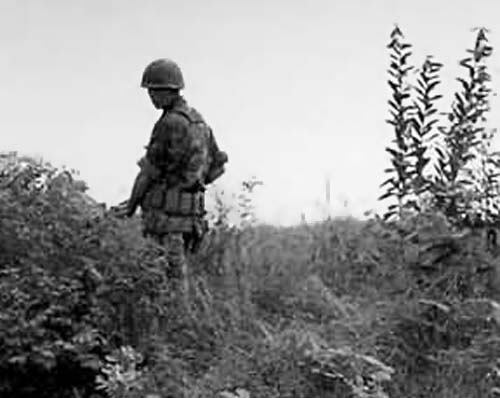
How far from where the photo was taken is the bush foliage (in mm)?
7113

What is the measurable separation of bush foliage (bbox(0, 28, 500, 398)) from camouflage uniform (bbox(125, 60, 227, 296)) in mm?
376

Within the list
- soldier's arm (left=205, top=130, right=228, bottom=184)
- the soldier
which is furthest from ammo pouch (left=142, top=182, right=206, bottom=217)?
Result: soldier's arm (left=205, top=130, right=228, bottom=184)

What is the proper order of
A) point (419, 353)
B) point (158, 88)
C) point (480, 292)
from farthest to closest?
point (158, 88) < point (480, 292) < point (419, 353)

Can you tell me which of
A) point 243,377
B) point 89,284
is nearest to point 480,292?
point 243,377

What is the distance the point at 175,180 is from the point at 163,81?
0.70 metres

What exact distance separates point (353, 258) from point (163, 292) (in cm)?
259

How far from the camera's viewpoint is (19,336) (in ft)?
23.5

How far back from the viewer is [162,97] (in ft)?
28.9

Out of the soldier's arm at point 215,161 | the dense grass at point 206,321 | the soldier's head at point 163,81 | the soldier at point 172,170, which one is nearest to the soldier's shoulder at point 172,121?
the soldier at point 172,170

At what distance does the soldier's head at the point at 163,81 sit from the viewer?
8.72m

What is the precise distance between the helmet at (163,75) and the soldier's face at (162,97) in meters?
0.06

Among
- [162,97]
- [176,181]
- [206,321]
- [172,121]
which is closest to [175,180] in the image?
[176,181]

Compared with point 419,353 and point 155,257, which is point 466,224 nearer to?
point 419,353

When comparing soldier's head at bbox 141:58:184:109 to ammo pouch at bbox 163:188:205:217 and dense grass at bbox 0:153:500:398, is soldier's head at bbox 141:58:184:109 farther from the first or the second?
dense grass at bbox 0:153:500:398
